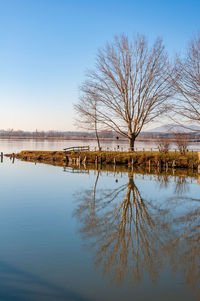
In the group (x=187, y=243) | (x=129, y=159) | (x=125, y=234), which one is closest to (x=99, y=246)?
(x=125, y=234)

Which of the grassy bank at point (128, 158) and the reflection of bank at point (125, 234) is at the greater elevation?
the grassy bank at point (128, 158)

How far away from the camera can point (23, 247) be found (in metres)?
9.77

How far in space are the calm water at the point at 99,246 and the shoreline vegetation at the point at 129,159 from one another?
48.0 ft

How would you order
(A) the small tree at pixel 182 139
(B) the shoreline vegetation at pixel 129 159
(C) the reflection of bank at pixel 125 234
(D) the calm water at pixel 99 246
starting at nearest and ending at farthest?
(D) the calm water at pixel 99 246, (C) the reflection of bank at pixel 125 234, (B) the shoreline vegetation at pixel 129 159, (A) the small tree at pixel 182 139

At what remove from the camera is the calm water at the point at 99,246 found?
7.24m

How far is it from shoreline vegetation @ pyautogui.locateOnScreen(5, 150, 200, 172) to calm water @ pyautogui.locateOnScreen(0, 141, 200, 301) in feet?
48.0

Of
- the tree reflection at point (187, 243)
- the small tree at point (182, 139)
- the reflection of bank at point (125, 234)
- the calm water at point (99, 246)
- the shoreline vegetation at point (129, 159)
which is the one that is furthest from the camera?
the small tree at point (182, 139)

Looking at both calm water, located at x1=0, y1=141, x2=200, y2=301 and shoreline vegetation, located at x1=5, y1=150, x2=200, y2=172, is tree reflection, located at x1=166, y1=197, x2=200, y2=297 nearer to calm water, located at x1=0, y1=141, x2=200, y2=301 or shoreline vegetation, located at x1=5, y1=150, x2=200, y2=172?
calm water, located at x1=0, y1=141, x2=200, y2=301

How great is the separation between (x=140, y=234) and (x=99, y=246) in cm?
216

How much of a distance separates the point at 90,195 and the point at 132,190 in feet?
12.2

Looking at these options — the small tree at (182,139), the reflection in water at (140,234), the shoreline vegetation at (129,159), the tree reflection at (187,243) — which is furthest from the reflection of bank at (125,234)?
the small tree at (182,139)

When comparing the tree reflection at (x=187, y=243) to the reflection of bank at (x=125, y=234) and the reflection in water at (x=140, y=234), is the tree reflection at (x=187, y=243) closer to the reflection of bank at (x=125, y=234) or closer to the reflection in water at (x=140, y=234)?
the reflection in water at (x=140, y=234)

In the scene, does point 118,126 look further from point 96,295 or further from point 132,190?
point 96,295

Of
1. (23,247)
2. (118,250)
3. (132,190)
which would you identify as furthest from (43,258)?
(132,190)
